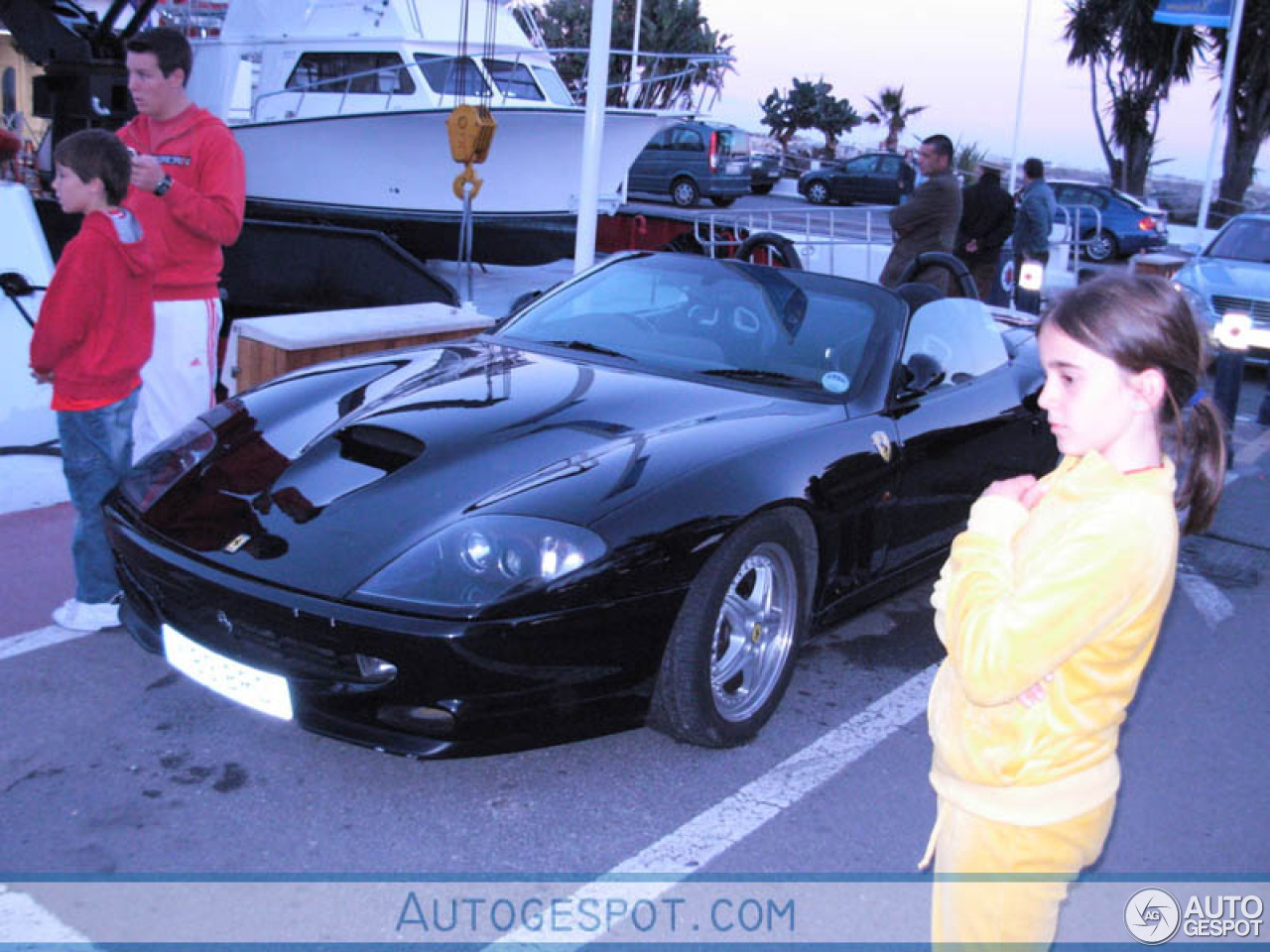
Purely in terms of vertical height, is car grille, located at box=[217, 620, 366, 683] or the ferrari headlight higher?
the ferrari headlight

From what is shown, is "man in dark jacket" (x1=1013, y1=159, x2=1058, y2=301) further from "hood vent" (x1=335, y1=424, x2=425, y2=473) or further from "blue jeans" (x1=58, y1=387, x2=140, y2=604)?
"blue jeans" (x1=58, y1=387, x2=140, y2=604)

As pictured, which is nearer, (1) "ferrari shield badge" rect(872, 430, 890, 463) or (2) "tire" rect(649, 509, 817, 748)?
(2) "tire" rect(649, 509, 817, 748)

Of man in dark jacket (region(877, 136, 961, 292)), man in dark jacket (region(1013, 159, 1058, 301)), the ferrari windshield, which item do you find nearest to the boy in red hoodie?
the ferrari windshield

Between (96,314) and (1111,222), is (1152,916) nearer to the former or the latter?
(96,314)

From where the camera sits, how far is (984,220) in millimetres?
11344

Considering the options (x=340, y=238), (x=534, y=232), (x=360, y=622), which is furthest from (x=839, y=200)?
(x=360, y=622)

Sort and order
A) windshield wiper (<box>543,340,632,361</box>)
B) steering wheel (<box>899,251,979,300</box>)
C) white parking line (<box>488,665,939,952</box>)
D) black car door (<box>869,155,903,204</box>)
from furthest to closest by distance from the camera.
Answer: black car door (<box>869,155,903,204</box>), steering wheel (<box>899,251,979,300</box>), windshield wiper (<box>543,340,632,361</box>), white parking line (<box>488,665,939,952</box>)

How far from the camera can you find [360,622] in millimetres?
2795

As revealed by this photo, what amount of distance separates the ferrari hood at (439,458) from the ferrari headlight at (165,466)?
7 cm

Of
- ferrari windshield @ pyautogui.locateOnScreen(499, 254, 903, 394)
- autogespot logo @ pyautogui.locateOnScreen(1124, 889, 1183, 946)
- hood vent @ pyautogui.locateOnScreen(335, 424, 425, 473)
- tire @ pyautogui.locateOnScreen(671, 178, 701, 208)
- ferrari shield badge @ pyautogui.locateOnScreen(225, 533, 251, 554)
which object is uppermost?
tire @ pyautogui.locateOnScreen(671, 178, 701, 208)

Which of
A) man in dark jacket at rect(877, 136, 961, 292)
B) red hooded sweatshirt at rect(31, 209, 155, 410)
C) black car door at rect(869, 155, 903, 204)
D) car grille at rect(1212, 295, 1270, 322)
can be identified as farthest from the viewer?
black car door at rect(869, 155, 903, 204)

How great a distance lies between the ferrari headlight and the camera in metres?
3.49

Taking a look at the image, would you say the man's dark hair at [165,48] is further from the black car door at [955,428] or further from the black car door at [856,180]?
the black car door at [856,180]

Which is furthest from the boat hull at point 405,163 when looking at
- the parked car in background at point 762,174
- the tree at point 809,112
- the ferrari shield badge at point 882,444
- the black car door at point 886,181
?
the tree at point 809,112
